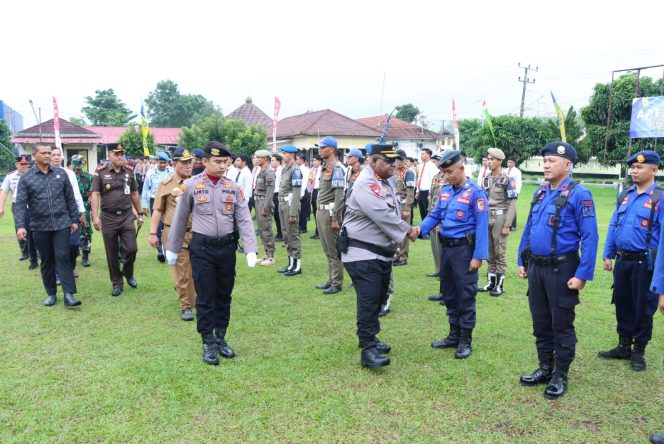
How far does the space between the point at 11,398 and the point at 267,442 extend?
2.11m

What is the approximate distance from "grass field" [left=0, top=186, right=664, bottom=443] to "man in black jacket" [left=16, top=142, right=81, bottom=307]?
468 mm

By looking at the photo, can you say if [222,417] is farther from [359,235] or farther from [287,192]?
[287,192]

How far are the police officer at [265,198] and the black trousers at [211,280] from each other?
3618 mm

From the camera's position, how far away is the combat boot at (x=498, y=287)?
664cm

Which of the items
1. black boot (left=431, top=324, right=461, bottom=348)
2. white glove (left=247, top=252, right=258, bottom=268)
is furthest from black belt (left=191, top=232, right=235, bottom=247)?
black boot (left=431, top=324, right=461, bottom=348)

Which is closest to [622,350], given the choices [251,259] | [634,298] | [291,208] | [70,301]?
[634,298]

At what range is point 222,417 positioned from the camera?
346 cm

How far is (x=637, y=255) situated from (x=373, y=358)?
8.25 feet

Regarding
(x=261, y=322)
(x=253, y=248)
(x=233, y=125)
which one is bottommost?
(x=261, y=322)

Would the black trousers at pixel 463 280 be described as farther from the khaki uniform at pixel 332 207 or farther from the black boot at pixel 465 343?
the khaki uniform at pixel 332 207

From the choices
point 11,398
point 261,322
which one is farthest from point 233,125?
point 11,398

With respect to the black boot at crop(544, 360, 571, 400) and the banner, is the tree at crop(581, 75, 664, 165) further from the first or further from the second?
the black boot at crop(544, 360, 571, 400)

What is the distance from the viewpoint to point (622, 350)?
4488mm

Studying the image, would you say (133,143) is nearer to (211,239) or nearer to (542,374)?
(211,239)
